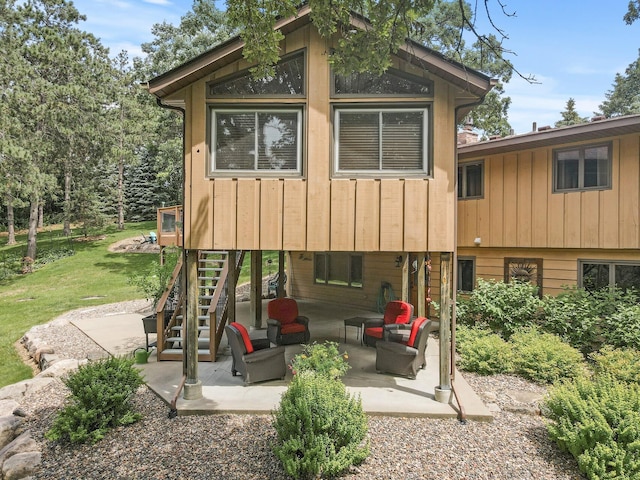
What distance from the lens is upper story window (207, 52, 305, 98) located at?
549 centimetres

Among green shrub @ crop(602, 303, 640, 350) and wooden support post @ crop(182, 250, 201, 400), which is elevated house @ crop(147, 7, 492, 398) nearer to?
wooden support post @ crop(182, 250, 201, 400)

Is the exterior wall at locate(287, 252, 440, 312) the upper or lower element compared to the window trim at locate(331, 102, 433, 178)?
lower

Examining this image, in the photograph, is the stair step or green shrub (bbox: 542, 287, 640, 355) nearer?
green shrub (bbox: 542, 287, 640, 355)

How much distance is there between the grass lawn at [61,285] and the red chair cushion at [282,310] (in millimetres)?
4348

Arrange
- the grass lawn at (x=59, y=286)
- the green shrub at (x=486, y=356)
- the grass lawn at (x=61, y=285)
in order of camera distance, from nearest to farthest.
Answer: the green shrub at (x=486, y=356) → the grass lawn at (x=59, y=286) → the grass lawn at (x=61, y=285)

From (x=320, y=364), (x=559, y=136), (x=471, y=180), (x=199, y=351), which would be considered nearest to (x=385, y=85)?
(x=320, y=364)

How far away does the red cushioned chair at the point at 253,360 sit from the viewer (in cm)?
617

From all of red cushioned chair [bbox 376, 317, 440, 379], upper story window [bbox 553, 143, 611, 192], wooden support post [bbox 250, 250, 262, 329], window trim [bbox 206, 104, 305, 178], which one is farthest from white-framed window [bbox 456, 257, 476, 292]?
Result: window trim [bbox 206, 104, 305, 178]

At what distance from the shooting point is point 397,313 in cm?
837

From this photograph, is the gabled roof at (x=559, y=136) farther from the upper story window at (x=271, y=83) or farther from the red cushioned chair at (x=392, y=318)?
the upper story window at (x=271, y=83)

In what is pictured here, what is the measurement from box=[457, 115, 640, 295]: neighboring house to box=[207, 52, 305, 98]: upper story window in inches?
226

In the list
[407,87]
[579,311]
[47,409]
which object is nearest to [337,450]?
[47,409]

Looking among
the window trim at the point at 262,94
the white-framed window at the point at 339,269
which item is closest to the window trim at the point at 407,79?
the window trim at the point at 262,94

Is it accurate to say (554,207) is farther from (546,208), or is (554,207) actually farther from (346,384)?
(346,384)
